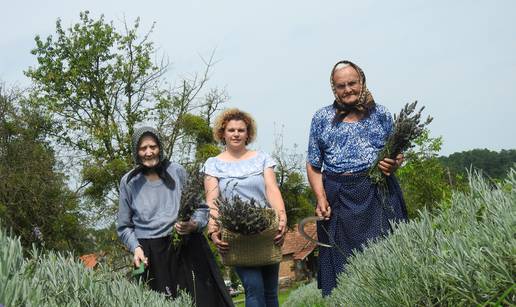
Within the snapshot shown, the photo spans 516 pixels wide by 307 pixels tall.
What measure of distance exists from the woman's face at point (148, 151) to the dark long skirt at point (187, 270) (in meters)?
0.59

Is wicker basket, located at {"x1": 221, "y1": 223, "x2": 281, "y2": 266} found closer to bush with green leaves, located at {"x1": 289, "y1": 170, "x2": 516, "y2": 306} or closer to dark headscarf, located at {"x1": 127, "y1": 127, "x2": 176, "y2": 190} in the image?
dark headscarf, located at {"x1": 127, "y1": 127, "x2": 176, "y2": 190}

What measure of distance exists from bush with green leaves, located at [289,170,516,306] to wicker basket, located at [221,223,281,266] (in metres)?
2.22

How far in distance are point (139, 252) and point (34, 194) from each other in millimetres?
20032

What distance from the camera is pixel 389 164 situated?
461 centimetres

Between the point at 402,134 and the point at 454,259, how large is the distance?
2.66 m

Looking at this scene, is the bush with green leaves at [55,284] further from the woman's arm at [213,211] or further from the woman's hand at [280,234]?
the woman's hand at [280,234]

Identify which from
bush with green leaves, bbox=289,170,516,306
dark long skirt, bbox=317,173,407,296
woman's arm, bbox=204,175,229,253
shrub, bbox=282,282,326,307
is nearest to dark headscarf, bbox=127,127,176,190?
woman's arm, bbox=204,175,229,253

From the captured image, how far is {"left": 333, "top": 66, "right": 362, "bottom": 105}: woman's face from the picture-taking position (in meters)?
4.82

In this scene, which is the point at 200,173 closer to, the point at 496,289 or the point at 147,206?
the point at 147,206

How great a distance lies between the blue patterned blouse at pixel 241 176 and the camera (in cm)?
539

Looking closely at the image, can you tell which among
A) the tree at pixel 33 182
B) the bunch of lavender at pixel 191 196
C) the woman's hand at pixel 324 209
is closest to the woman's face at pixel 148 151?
the bunch of lavender at pixel 191 196

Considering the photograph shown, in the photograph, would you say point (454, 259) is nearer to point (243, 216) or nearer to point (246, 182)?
point (243, 216)

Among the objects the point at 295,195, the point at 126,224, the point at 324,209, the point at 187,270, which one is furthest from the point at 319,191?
the point at 295,195

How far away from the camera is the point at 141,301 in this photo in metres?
2.58
